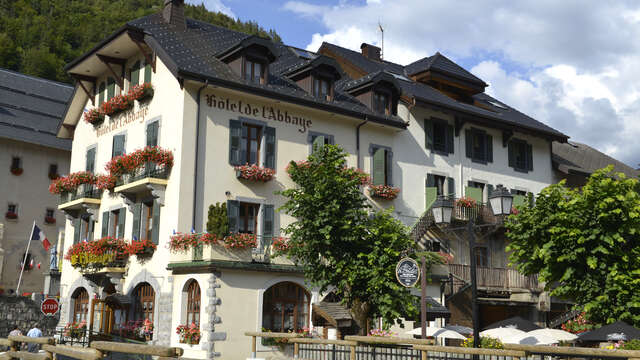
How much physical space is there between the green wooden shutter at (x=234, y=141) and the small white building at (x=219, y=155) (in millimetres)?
40

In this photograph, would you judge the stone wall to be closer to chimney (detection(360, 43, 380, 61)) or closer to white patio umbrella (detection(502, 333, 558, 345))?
chimney (detection(360, 43, 380, 61))

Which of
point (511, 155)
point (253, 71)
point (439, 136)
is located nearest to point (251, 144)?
point (253, 71)

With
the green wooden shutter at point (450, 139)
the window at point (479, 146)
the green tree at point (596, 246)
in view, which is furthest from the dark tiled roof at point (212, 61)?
the green tree at point (596, 246)

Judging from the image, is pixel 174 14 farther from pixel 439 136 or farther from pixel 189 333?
pixel 189 333

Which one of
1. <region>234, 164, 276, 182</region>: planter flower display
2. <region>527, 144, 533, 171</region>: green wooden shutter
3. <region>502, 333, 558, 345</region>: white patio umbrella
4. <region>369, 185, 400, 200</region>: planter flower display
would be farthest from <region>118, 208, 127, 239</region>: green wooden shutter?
<region>527, 144, 533, 171</region>: green wooden shutter

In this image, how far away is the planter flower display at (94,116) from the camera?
30.8 m

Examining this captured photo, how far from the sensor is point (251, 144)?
26906 mm

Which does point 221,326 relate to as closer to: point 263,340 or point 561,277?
point 263,340

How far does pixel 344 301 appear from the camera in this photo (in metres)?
20.9

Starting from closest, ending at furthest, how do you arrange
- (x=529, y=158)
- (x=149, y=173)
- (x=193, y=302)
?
(x=193, y=302), (x=149, y=173), (x=529, y=158)

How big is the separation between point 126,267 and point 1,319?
11789 millimetres

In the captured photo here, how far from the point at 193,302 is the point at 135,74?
993cm

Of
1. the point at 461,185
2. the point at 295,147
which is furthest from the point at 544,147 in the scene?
the point at 295,147

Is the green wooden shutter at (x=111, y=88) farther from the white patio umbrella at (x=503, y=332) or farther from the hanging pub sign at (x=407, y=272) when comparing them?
the white patio umbrella at (x=503, y=332)
